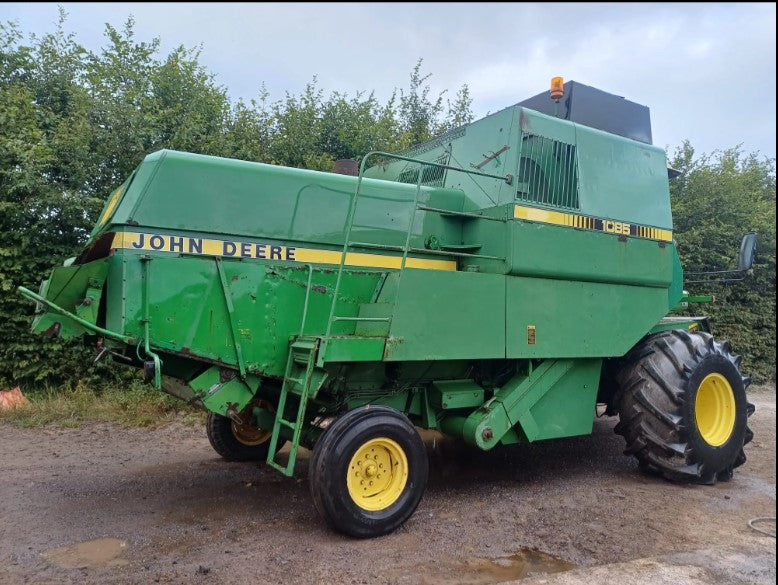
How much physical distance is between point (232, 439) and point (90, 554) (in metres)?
2.26

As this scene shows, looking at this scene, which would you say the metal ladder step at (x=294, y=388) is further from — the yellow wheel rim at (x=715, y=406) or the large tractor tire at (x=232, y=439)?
the yellow wheel rim at (x=715, y=406)

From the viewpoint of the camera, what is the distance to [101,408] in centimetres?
765

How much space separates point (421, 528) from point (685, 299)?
423 cm

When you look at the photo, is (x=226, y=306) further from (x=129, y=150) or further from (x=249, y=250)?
(x=129, y=150)

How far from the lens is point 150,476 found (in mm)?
5484

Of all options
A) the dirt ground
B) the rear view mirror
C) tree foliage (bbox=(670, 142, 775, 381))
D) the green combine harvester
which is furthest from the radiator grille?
tree foliage (bbox=(670, 142, 775, 381))

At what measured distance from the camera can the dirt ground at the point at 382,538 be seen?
3.49 m

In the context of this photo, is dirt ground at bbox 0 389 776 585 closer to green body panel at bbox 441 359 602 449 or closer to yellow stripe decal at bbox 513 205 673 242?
green body panel at bbox 441 359 602 449

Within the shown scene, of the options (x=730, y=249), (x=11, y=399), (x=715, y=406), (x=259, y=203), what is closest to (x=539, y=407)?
(x=715, y=406)

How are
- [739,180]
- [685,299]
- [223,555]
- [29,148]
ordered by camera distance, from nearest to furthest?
[223,555] → [685,299] → [29,148] → [739,180]

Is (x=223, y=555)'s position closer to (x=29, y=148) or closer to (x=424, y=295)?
(x=424, y=295)

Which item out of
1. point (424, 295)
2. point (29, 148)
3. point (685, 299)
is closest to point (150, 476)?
point (424, 295)

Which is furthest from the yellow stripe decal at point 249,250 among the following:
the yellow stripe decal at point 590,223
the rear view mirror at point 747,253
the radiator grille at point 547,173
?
the rear view mirror at point 747,253

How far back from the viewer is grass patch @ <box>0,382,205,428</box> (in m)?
7.26
